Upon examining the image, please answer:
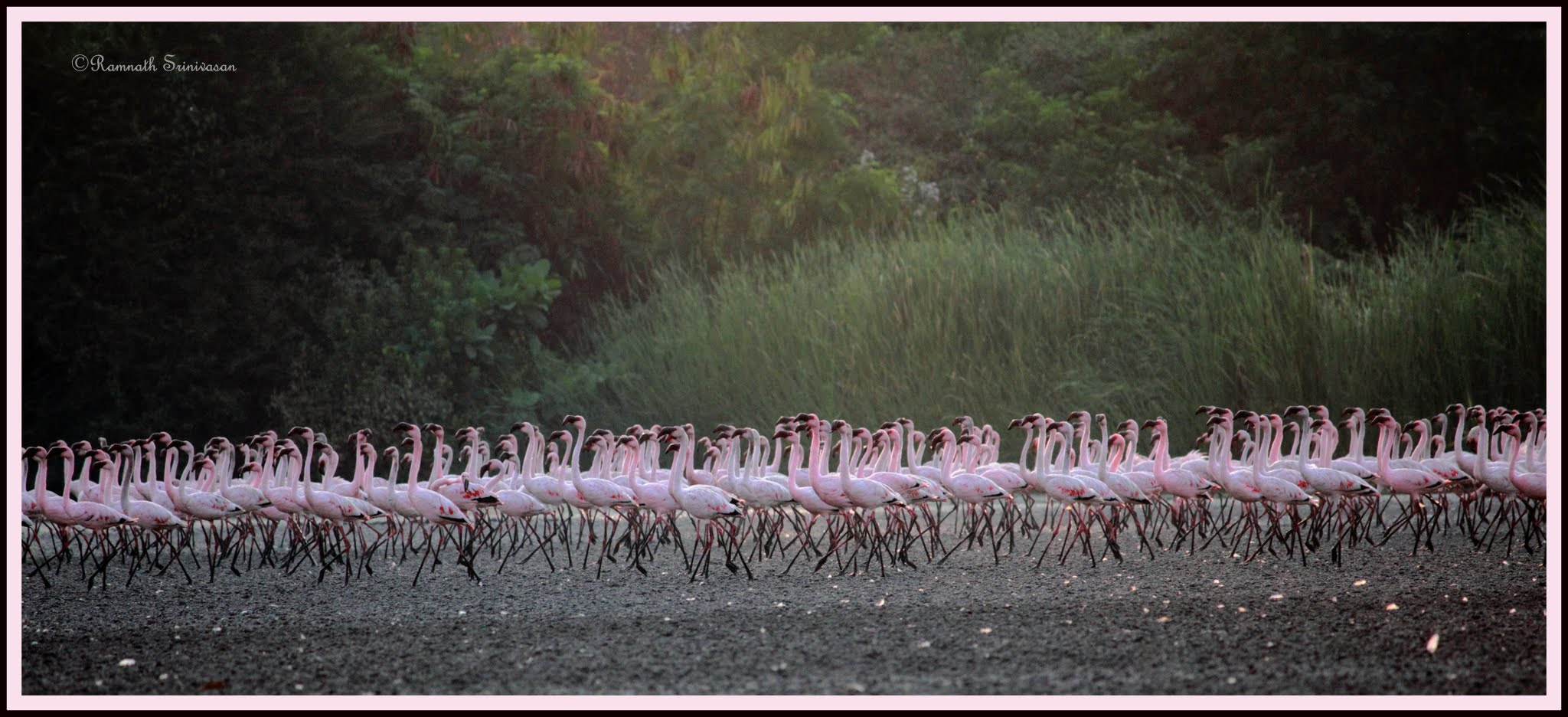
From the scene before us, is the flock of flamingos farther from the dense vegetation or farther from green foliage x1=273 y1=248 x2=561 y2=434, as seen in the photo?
green foliage x1=273 y1=248 x2=561 y2=434

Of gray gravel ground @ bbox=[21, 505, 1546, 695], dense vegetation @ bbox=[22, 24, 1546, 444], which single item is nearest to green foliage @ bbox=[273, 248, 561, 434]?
dense vegetation @ bbox=[22, 24, 1546, 444]

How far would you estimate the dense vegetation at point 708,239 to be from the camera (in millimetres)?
13203

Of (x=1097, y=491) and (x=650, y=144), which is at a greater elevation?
(x=650, y=144)

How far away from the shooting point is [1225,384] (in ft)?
41.5

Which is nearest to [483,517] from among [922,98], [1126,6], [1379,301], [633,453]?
[633,453]

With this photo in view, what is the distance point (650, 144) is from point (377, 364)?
590 cm

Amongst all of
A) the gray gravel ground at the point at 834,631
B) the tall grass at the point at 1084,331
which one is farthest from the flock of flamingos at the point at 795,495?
the tall grass at the point at 1084,331

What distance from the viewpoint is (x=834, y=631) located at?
6199 millimetres

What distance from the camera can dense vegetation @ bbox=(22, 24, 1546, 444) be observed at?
13.2 meters

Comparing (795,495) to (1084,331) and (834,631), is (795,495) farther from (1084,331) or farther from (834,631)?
(1084,331)

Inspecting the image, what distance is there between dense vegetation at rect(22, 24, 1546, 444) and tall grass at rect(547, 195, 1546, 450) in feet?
0.13

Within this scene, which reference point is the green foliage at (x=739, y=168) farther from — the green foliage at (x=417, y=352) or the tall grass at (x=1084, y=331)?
the green foliage at (x=417, y=352)

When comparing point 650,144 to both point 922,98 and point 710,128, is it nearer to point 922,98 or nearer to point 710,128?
point 710,128

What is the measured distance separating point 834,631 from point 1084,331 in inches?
337
